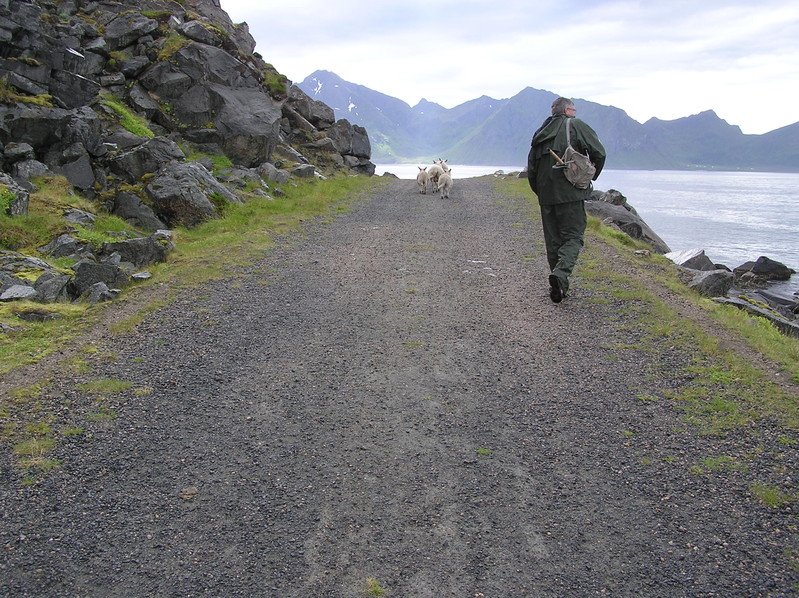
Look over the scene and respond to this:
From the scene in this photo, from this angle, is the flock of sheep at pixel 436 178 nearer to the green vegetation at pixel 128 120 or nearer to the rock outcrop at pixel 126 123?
the rock outcrop at pixel 126 123

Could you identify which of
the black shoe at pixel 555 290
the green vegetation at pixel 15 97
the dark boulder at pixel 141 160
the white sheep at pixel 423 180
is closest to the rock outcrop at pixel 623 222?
the white sheep at pixel 423 180

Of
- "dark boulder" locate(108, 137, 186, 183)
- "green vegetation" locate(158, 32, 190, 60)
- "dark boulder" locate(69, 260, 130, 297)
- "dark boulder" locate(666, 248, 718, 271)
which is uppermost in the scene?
"green vegetation" locate(158, 32, 190, 60)

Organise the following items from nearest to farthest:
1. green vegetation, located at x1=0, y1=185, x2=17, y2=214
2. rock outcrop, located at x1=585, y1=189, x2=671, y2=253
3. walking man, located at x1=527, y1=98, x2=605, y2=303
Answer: walking man, located at x1=527, y1=98, x2=605, y2=303 → green vegetation, located at x1=0, y1=185, x2=17, y2=214 → rock outcrop, located at x1=585, y1=189, x2=671, y2=253

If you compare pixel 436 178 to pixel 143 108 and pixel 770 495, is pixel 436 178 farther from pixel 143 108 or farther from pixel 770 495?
pixel 770 495

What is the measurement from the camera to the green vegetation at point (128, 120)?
17422 mm

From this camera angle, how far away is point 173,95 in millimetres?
20859

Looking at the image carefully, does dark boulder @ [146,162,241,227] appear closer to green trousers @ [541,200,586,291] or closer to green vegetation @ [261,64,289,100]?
green trousers @ [541,200,586,291]

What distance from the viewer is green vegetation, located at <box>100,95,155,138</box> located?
57.2 feet

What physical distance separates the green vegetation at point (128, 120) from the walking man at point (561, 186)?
1274cm

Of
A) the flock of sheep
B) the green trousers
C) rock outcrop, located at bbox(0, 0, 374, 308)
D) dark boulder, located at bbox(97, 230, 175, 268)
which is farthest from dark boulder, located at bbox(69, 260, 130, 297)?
the flock of sheep

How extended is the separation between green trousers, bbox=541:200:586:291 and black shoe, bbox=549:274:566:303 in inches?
2.2

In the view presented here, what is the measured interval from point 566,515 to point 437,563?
105 centimetres

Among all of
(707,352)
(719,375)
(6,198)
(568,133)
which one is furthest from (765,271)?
(6,198)

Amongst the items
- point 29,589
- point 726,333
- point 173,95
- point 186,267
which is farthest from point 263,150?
point 29,589
